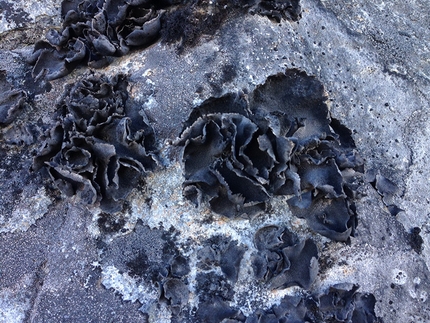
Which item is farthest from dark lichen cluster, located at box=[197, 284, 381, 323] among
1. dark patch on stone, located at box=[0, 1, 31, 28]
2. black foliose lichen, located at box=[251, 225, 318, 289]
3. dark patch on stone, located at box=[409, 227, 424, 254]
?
dark patch on stone, located at box=[0, 1, 31, 28]

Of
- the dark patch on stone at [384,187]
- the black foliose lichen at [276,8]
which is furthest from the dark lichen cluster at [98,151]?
the dark patch on stone at [384,187]

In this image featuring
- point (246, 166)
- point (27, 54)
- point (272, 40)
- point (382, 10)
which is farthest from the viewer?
point (382, 10)

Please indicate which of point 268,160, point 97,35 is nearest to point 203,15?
point 97,35

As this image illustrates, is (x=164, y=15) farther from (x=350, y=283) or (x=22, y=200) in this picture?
(x=350, y=283)

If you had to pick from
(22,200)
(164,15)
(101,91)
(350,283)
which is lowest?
(22,200)

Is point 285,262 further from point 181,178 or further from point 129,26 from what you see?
point 129,26

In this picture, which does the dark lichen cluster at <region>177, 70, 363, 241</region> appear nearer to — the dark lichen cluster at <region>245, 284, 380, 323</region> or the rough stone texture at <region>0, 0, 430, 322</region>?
the rough stone texture at <region>0, 0, 430, 322</region>

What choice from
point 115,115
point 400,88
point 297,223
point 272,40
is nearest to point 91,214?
point 115,115
